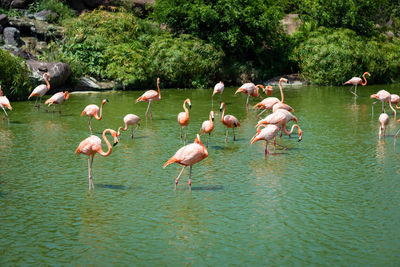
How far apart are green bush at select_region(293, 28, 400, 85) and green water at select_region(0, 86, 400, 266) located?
1343 cm

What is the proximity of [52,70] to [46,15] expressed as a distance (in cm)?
782

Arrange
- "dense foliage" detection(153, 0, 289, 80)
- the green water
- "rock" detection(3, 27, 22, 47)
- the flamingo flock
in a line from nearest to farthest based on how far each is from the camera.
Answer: the green water < the flamingo flock < "rock" detection(3, 27, 22, 47) < "dense foliage" detection(153, 0, 289, 80)

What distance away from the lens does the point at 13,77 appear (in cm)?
1781

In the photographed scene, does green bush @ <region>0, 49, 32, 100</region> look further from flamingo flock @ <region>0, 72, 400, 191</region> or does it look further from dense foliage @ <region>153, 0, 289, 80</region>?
dense foliage @ <region>153, 0, 289, 80</region>

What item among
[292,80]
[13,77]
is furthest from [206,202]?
[292,80]

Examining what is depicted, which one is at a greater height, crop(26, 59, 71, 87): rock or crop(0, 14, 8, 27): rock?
crop(0, 14, 8, 27): rock

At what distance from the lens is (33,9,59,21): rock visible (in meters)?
26.5

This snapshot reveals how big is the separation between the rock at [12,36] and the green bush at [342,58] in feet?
45.5

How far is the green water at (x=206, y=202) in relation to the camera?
18.1ft

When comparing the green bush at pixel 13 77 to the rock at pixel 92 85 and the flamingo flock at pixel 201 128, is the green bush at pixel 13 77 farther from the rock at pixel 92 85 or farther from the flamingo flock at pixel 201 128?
the rock at pixel 92 85

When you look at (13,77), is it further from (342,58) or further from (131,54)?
(342,58)

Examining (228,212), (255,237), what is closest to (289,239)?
(255,237)

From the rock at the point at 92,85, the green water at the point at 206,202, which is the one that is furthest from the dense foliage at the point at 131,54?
the green water at the point at 206,202

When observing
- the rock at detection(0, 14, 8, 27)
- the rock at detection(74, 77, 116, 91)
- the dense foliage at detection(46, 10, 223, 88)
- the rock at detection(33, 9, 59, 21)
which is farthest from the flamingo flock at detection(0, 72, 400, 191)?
the rock at detection(33, 9, 59, 21)
